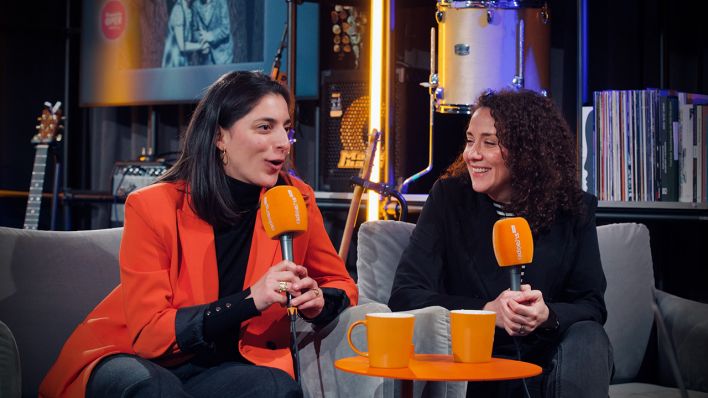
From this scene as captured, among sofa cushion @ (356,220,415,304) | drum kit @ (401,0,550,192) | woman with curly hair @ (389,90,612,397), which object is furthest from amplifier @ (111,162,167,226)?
woman with curly hair @ (389,90,612,397)

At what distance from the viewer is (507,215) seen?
2389mm

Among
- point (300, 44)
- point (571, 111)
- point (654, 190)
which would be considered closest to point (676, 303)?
point (654, 190)

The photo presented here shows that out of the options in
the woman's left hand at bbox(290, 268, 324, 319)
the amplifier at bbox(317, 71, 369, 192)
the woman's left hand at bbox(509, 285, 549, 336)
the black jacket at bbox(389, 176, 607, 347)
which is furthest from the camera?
the amplifier at bbox(317, 71, 369, 192)

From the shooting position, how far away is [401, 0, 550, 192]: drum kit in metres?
3.42

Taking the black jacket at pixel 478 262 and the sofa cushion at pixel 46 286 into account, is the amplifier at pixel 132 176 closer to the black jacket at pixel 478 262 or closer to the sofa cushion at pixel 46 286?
the sofa cushion at pixel 46 286

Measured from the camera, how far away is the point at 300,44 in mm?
4340

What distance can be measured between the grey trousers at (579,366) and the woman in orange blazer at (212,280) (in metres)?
0.51

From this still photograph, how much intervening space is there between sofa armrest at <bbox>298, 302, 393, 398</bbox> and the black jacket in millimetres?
239

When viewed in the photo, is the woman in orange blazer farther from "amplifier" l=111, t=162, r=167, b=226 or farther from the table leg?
"amplifier" l=111, t=162, r=167, b=226

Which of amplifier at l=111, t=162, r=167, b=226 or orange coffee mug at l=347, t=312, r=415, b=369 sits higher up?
amplifier at l=111, t=162, r=167, b=226

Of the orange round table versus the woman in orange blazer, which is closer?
the orange round table

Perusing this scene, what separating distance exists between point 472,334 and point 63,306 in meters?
1.10

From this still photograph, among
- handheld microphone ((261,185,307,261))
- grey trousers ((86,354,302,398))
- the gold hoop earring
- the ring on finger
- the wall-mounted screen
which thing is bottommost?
grey trousers ((86,354,302,398))

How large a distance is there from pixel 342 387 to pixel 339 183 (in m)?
2.17
